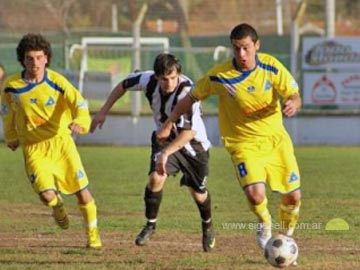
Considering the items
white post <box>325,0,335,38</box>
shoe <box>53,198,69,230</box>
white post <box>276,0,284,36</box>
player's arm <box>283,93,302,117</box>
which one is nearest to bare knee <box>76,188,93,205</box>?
shoe <box>53,198,69,230</box>

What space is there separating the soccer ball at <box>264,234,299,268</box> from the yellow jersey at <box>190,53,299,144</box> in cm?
103

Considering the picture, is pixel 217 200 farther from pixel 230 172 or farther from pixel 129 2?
pixel 129 2

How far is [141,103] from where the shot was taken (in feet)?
86.6

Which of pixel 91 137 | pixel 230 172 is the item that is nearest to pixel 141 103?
pixel 91 137

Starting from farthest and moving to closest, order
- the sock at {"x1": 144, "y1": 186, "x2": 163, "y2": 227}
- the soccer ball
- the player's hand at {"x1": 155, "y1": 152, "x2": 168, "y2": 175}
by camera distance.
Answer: the sock at {"x1": 144, "y1": 186, "x2": 163, "y2": 227}
the player's hand at {"x1": 155, "y1": 152, "x2": 168, "y2": 175}
the soccer ball

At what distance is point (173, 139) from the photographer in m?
10.1

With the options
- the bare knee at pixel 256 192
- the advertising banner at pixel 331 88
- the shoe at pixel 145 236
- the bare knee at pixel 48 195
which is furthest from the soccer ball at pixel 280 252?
the advertising banner at pixel 331 88

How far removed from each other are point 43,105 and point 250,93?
1930 millimetres

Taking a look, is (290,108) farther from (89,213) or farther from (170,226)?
(170,226)

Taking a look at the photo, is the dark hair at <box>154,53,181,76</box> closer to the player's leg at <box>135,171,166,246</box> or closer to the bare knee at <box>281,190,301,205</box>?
the player's leg at <box>135,171,166,246</box>

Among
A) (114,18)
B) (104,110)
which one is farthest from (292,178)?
(114,18)

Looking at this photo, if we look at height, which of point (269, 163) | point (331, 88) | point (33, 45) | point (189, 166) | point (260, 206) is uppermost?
point (33, 45)

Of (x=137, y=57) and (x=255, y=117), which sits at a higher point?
(x=255, y=117)

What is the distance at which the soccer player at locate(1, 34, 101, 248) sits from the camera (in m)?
9.63
